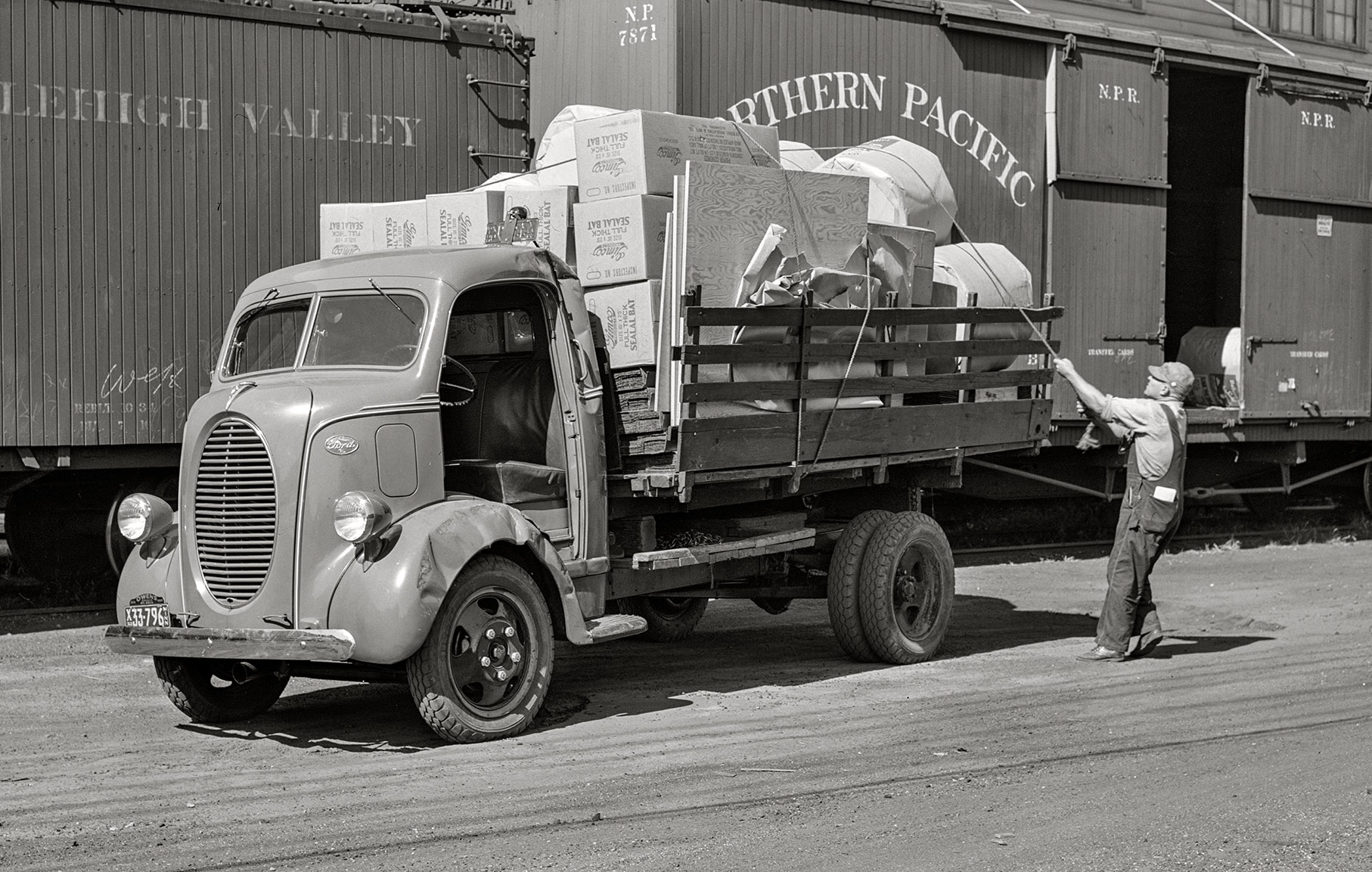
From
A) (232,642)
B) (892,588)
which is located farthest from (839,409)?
(232,642)

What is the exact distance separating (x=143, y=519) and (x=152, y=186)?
4.04 m

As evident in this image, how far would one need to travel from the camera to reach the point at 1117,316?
14594 mm

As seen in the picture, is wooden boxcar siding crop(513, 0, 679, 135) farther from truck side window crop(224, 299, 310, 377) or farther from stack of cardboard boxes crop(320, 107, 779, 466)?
truck side window crop(224, 299, 310, 377)

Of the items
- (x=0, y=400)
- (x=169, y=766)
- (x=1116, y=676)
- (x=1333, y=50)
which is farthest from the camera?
(x=1333, y=50)

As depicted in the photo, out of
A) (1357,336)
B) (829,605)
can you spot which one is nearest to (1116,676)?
(829,605)

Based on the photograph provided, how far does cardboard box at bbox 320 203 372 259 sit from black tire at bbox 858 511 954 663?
341 cm

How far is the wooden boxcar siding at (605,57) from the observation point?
12.3 meters

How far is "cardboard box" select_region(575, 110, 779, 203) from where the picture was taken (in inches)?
315

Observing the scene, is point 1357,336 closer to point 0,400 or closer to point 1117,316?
point 1117,316

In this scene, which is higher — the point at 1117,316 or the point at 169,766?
the point at 1117,316

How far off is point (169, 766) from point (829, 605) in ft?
12.8

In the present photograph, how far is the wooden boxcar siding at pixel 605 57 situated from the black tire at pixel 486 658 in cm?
581

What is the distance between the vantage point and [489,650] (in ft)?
23.5

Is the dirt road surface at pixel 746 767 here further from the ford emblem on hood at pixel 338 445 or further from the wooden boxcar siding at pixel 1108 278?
the wooden boxcar siding at pixel 1108 278
